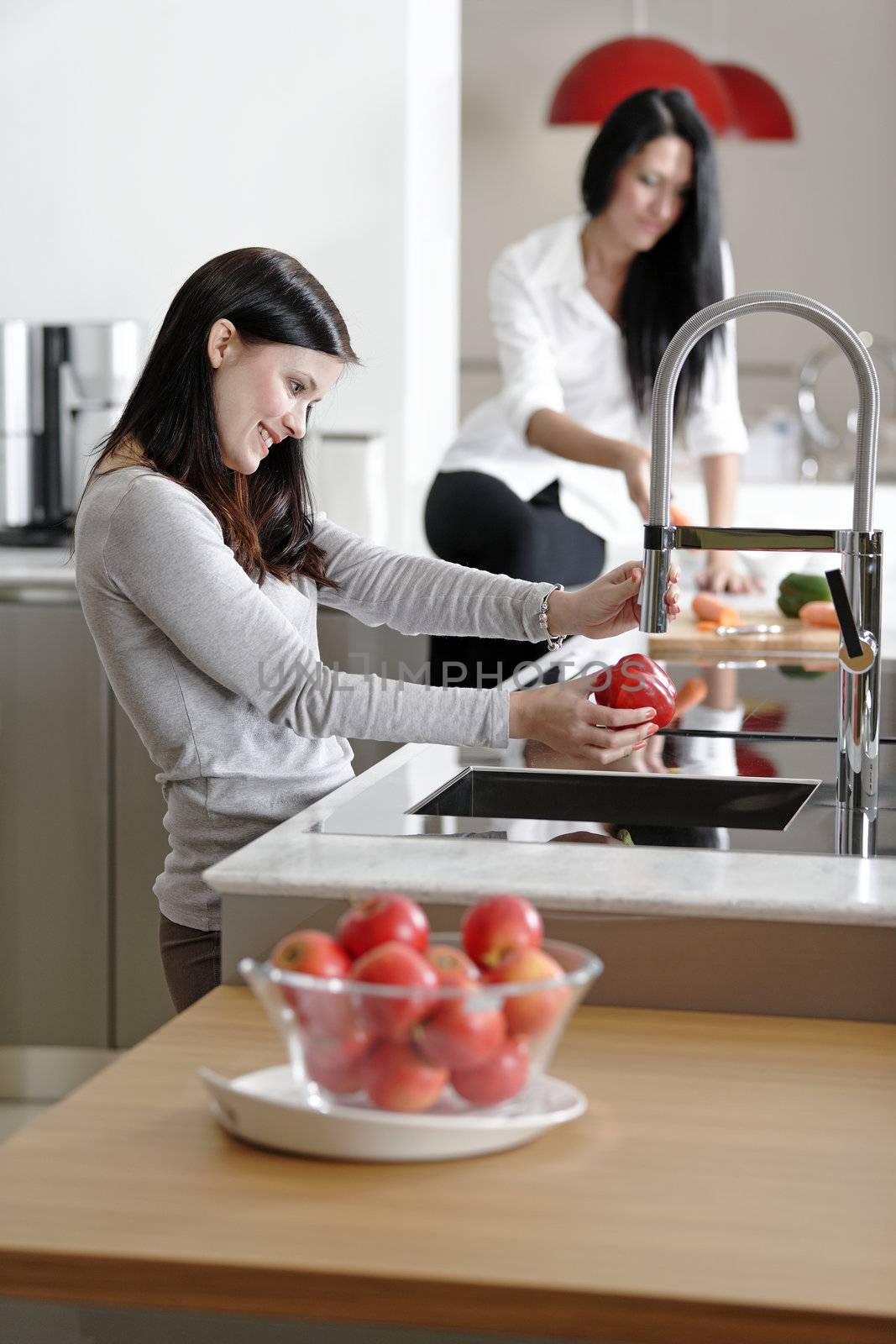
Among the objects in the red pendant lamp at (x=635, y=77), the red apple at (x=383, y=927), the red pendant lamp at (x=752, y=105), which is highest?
the red pendant lamp at (x=752, y=105)

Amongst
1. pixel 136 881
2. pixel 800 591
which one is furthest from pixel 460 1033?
pixel 136 881

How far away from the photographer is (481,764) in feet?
4.82

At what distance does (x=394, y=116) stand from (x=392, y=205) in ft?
0.55

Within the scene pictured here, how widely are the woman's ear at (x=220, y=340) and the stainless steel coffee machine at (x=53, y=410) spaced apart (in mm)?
1496

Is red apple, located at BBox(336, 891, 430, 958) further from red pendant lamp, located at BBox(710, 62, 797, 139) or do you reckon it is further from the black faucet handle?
red pendant lamp, located at BBox(710, 62, 797, 139)

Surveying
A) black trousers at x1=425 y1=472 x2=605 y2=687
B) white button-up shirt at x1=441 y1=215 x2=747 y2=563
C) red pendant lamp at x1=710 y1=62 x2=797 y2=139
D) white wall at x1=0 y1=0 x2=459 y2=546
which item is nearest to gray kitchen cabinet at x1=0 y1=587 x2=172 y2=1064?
black trousers at x1=425 y1=472 x2=605 y2=687

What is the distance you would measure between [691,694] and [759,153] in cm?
620

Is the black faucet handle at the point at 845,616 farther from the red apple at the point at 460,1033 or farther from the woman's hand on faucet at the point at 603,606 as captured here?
the red apple at the point at 460,1033

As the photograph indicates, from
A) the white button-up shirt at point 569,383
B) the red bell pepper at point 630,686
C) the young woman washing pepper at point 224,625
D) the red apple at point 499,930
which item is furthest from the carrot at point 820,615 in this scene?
the red apple at point 499,930

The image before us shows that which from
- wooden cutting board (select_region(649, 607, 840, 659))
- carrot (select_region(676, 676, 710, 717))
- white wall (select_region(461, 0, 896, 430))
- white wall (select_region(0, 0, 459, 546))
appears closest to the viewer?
carrot (select_region(676, 676, 710, 717))

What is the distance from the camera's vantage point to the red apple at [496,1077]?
2.51 feet

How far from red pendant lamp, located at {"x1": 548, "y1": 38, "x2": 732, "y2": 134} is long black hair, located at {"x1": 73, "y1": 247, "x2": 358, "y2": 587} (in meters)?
2.93

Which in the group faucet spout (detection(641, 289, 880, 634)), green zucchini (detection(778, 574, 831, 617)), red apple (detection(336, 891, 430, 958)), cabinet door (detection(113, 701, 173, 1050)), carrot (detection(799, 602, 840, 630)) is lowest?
cabinet door (detection(113, 701, 173, 1050))

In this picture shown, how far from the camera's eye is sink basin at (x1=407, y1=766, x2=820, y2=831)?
1.40m
